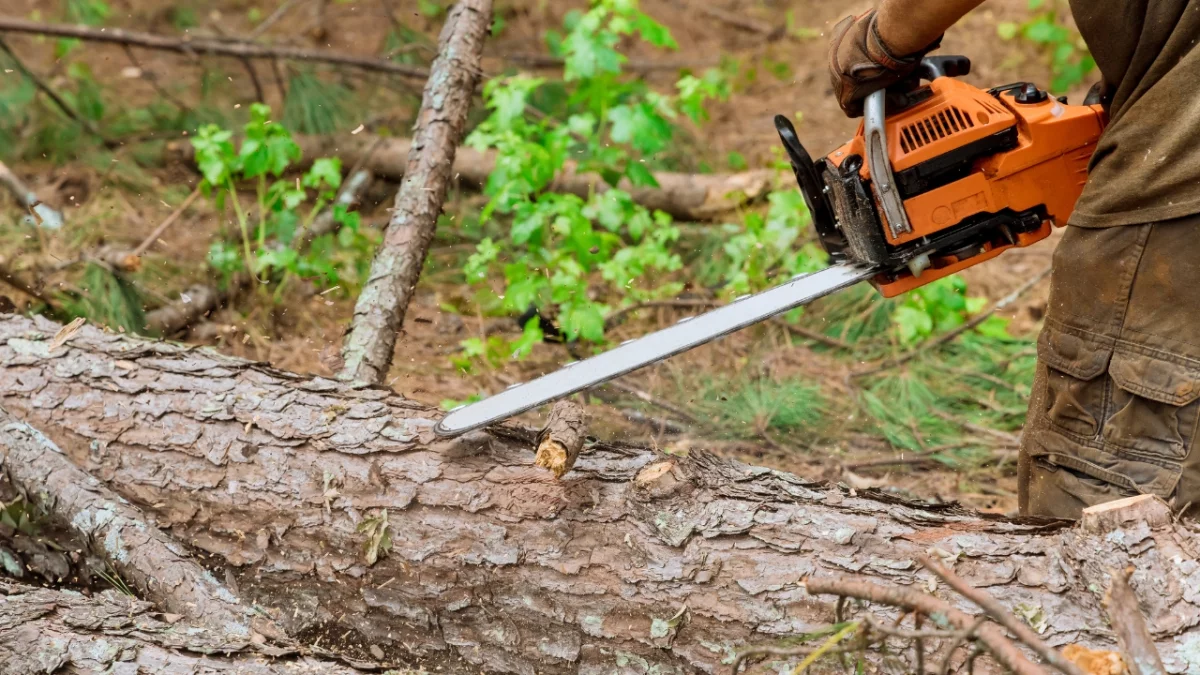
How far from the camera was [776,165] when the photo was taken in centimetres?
409

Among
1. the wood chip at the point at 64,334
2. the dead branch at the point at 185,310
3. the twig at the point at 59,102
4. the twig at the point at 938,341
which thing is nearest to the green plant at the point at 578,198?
the twig at the point at 938,341

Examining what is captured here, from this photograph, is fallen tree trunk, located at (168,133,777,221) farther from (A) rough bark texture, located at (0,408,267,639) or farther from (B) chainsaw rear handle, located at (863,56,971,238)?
(A) rough bark texture, located at (0,408,267,639)

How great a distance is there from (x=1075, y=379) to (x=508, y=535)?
4.15ft

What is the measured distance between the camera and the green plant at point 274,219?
3.57 meters

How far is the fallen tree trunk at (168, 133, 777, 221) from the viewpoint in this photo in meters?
4.55

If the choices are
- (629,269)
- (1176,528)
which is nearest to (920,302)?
(629,269)

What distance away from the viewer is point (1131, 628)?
4.50ft

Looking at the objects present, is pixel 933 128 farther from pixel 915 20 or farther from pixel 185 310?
pixel 185 310

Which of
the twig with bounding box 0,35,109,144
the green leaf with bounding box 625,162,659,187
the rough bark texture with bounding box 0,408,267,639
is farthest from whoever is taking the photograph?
the twig with bounding box 0,35,109,144

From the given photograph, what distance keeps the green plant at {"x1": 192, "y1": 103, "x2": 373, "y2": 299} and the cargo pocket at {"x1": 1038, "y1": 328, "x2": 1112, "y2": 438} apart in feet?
7.78

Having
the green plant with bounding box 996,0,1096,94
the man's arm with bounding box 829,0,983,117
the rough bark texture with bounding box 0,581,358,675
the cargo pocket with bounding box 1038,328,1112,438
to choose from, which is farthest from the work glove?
the green plant with bounding box 996,0,1096,94

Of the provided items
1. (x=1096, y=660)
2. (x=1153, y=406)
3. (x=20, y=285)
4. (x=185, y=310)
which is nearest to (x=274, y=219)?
(x=185, y=310)

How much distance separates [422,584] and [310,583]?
292 millimetres

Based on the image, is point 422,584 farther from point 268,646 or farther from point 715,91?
point 715,91
